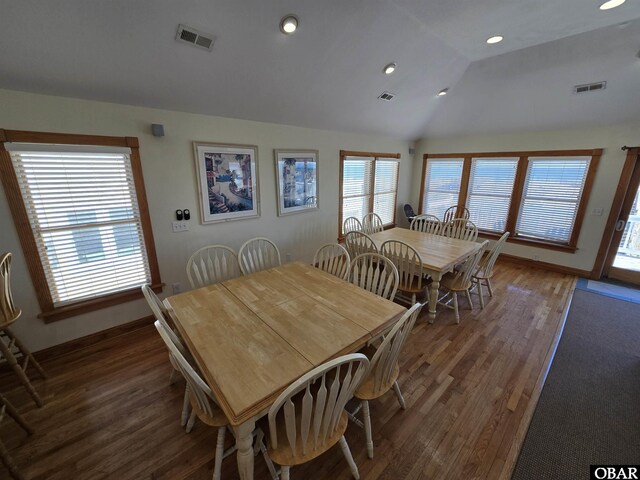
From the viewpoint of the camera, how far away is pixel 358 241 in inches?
131

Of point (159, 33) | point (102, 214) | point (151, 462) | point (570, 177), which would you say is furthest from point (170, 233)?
point (570, 177)

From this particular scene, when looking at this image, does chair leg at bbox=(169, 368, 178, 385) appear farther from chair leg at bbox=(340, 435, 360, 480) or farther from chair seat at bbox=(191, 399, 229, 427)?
chair leg at bbox=(340, 435, 360, 480)

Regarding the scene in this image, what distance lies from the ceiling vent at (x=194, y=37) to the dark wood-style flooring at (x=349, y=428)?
2.69 meters

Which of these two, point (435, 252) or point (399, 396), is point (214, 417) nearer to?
point (399, 396)

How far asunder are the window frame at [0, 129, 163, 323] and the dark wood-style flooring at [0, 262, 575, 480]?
42cm

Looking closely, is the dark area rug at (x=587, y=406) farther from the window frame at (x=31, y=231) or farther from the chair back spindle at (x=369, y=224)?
the window frame at (x=31, y=231)

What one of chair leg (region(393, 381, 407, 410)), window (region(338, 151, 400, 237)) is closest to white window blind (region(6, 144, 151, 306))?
chair leg (region(393, 381, 407, 410))

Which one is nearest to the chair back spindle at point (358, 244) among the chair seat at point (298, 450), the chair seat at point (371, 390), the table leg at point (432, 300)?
the table leg at point (432, 300)

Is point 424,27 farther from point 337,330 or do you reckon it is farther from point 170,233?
point 170,233

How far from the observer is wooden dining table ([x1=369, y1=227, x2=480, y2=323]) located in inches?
105

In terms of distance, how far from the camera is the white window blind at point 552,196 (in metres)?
4.00

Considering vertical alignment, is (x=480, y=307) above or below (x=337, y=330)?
below

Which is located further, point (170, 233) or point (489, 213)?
point (489, 213)

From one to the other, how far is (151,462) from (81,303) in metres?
1.70
